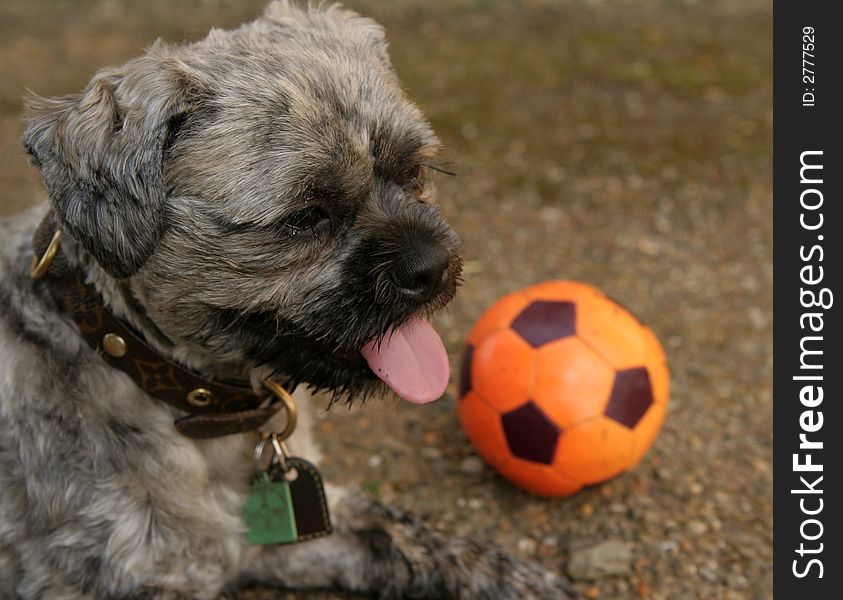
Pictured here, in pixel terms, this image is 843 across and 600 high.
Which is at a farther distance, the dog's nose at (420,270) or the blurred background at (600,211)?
the blurred background at (600,211)

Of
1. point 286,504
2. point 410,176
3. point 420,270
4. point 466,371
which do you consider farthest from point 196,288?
point 466,371

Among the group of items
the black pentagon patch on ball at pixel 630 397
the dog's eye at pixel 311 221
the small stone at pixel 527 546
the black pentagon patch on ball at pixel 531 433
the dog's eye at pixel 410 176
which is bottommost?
the small stone at pixel 527 546

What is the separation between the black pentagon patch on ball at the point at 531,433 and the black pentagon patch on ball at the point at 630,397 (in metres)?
0.23

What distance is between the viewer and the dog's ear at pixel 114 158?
2480 mm

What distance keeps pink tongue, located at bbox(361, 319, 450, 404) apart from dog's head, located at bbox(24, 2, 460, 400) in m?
0.01

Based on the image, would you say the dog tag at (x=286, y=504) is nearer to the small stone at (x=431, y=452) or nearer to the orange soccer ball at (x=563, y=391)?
the orange soccer ball at (x=563, y=391)

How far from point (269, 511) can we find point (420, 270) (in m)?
1.03

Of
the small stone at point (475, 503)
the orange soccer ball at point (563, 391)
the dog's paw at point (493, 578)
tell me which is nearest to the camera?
the dog's paw at point (493, 578)

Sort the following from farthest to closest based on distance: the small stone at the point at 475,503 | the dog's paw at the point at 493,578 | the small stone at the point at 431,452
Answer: the small stone at the point at 431,452
the small stone at the point at 475,503
the dog's paw at the point at 493,578

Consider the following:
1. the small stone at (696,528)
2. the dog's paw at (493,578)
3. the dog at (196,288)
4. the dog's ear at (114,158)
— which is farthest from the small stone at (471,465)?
the dog's ear at (114,158)

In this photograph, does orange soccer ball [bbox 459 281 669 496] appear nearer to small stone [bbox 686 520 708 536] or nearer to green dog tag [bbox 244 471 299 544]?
small stone [bbox 686 520 708 536]

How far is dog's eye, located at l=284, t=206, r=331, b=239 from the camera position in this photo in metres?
2.62

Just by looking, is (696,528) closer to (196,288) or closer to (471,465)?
(471,465)
